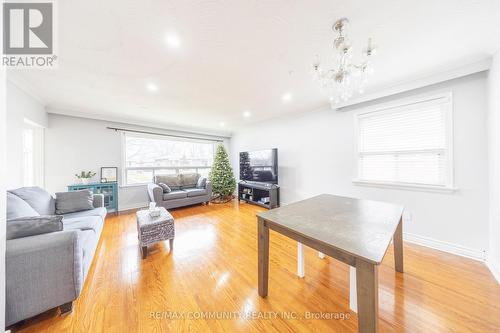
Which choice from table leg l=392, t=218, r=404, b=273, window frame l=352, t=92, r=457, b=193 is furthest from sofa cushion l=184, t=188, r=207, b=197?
table leg l=392, t=218, r=404, b=273

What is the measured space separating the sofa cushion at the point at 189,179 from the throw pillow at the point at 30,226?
3421 mm

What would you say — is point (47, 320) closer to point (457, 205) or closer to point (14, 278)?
point (14, 278)

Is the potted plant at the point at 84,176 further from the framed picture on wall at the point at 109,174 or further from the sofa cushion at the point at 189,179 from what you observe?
the sofa cushion at the point at 189,179

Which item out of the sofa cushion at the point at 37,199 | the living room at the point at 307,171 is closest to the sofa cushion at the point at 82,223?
the living room at the point at 307,171

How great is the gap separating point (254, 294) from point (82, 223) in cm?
215

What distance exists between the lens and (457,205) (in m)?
2.18

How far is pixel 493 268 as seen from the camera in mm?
1781

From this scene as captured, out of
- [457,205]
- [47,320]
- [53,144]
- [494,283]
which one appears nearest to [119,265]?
[47,320]

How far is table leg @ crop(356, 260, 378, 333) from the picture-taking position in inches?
32.1

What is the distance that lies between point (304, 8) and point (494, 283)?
3.09 m

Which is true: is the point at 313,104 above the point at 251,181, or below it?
above

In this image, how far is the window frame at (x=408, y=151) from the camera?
2.20m

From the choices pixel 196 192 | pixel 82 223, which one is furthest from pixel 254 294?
pixel 196 192

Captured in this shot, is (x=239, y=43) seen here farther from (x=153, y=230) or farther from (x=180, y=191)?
(x=180, y=191)
